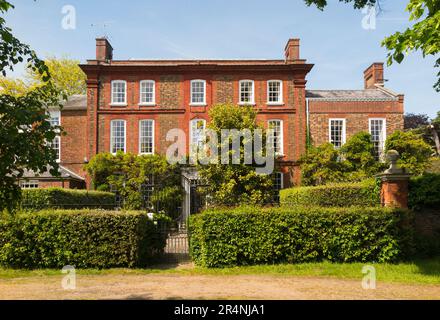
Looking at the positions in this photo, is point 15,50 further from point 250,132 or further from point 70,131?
point 70,131

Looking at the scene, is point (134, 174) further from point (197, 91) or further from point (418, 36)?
point (418, 36)

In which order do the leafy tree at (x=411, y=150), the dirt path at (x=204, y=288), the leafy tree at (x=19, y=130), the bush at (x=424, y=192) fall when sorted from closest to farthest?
the leafy tree at (x=19, y=130)
the dirt path at (x=204, y=288)
the bush at (x=424, y=192)
the leafy tree at (x=411, y=150)

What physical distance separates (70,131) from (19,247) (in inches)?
707

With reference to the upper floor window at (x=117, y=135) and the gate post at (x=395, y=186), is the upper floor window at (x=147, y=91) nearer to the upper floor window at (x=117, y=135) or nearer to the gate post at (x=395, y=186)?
the upper floor window at (x=117, y=135)

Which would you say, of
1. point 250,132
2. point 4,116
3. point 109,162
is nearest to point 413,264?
point 4,116

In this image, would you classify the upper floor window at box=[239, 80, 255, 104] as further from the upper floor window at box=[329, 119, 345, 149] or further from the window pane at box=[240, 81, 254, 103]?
the upper floor window at box=[329, 119, 345, 149]

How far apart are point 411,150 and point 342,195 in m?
11.5

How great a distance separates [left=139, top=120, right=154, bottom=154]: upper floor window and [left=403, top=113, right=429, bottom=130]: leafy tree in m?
28.4

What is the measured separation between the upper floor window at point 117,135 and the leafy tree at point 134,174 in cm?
136

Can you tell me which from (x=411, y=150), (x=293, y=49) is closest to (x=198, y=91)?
(x=293, y=49)

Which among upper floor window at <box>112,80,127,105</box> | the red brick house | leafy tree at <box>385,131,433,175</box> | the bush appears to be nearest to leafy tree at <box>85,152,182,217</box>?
the red brick house

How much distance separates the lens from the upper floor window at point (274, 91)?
92.1 ft

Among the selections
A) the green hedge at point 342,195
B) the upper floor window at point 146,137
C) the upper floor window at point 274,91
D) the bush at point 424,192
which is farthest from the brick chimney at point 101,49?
the bush at point 424,192

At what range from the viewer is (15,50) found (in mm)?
5543
